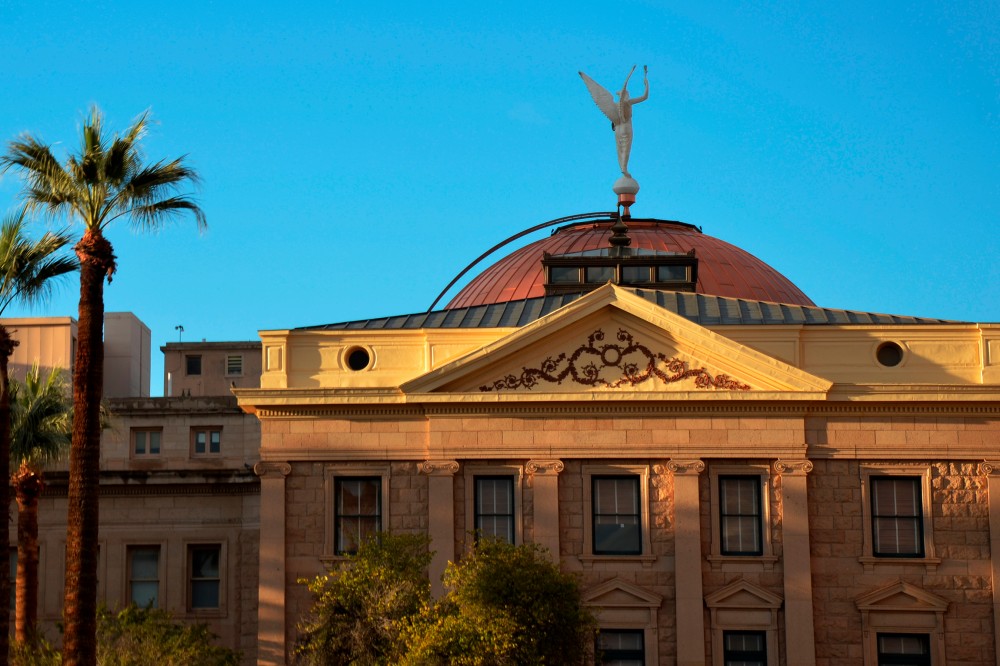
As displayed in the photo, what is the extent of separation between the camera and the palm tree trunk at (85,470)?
3066cm

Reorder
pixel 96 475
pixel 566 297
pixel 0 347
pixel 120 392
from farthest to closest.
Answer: pixel 120 392
pixel 566 297
pixel 0 347
pixel 96 475

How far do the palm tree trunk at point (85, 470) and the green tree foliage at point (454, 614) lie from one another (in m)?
5.67

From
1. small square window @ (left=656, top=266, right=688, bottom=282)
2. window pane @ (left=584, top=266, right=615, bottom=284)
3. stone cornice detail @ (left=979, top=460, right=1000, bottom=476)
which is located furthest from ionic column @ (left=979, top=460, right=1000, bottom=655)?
window pane @ (left=584, top=266, right=615, bottom=284)

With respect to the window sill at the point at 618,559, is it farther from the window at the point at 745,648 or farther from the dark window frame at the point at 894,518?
the dark window frame at the point at 894,518

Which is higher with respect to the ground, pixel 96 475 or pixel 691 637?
pixel 96 475

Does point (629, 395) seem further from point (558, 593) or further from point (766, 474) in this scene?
point (558, 593)

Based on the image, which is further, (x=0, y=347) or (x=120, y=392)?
(x=120, y=392)

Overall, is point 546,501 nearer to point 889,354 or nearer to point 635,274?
point 889,354

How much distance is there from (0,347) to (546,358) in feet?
40.8

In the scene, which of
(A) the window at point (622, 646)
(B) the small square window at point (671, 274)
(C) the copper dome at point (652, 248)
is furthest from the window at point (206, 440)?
(A) the window at point (622, 646)

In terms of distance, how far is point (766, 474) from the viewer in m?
40.6

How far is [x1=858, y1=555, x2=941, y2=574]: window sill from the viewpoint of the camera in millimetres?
40031

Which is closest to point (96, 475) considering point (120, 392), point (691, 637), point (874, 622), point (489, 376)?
point (489, 376)

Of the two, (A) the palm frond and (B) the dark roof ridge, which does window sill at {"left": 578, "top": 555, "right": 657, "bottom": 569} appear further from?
(A) the palm frond
